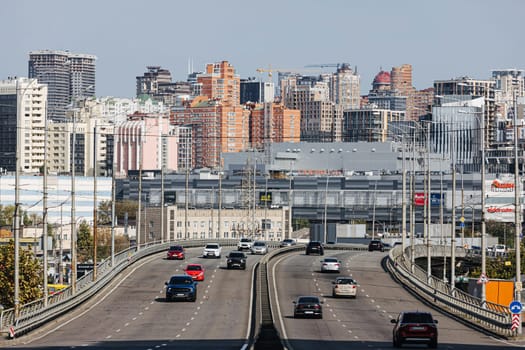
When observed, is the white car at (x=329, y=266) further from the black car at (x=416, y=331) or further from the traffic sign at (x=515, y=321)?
the black car at (x=416, y=331)

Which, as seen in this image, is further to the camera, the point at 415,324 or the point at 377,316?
the point at 377,316

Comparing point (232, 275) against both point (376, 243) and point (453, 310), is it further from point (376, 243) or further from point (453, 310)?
point (376, 243)

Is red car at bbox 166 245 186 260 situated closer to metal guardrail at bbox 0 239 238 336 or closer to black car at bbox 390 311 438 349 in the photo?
metal guardrail at bbox 0 239 238 336

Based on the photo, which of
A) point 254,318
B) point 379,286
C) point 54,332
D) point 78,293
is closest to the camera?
point 54,332

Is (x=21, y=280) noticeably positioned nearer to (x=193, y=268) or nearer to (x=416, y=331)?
(x=193, y=268)

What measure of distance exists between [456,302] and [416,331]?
2593 centimetres

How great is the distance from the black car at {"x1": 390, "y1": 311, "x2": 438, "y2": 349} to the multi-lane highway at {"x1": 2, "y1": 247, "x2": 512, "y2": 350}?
1.10 metres

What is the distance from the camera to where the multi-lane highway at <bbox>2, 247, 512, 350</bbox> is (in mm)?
55281

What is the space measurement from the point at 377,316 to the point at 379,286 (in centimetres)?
2247

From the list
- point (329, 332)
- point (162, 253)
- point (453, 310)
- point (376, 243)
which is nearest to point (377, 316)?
point (453, 310)

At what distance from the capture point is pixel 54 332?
2399 inches

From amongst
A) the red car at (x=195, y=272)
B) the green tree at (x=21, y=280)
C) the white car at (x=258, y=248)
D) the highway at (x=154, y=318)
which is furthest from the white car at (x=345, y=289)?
the white car at (x=258, y=248)

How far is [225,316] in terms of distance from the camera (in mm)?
A: 71312

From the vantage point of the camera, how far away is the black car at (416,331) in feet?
169
